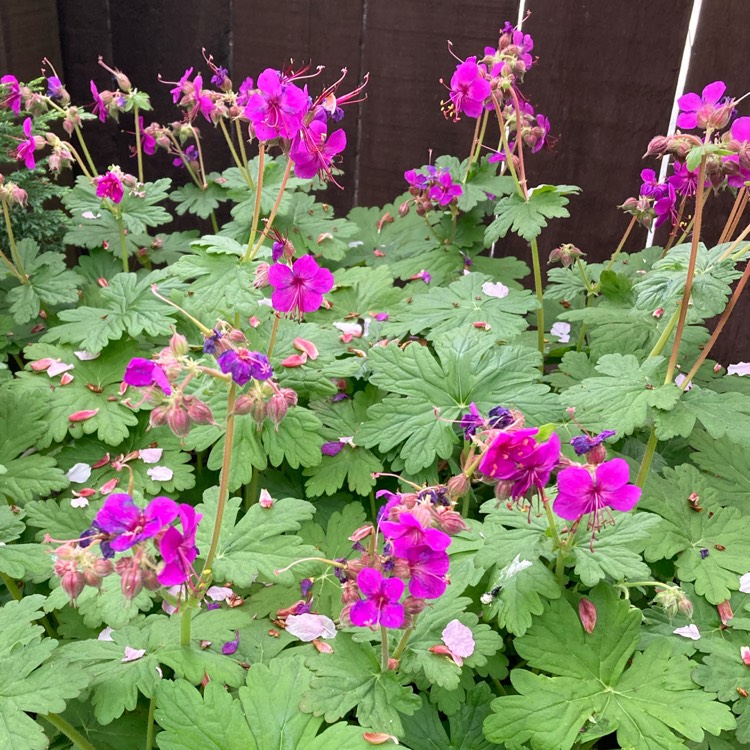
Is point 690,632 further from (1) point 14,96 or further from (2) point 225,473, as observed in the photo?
(1) point 14,96

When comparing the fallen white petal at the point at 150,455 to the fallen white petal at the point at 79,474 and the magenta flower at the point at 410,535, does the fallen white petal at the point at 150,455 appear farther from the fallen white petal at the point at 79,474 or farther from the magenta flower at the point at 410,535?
the magenta flower at the point at 410,535

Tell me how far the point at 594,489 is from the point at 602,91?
67.0 inches

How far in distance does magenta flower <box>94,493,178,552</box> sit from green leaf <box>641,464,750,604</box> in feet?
3.08

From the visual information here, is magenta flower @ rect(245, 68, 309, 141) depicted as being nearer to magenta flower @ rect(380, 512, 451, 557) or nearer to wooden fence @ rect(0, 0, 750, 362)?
magenta flower @ rect(380, 512, 451, 557)

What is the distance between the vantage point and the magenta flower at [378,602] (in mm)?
1029

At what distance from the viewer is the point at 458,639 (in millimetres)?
1251

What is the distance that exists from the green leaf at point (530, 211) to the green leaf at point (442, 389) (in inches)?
11.9

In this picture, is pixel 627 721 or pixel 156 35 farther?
pixel 156 35

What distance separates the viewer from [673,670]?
4.14 feet

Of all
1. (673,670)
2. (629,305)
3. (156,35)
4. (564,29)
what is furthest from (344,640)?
(156,35)

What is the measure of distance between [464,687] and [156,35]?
255 cm

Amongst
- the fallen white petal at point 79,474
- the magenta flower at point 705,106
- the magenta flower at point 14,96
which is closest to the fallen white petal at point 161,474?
the fallen white petal at point 79,474

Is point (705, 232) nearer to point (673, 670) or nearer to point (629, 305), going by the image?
point (629, 305)

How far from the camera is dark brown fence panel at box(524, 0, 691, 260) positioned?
2.31m
